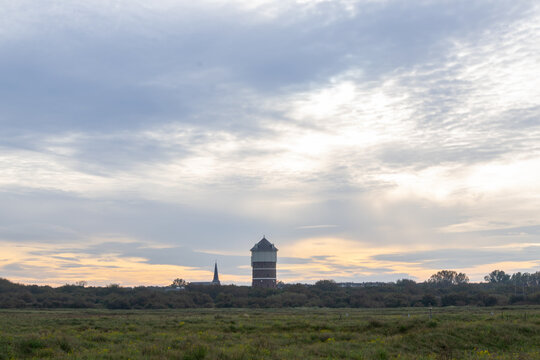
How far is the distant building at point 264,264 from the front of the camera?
452 feet

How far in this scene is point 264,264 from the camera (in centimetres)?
13875

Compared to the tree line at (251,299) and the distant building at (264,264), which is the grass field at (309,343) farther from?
the distant building at (264,264)

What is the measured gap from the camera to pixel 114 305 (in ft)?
352

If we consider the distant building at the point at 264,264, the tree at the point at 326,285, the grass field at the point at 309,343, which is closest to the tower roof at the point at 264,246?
the distant building at the point at 264,264

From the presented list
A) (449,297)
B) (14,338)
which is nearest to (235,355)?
(14,338)

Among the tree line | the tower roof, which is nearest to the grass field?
the tree line

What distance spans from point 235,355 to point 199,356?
1.62 m

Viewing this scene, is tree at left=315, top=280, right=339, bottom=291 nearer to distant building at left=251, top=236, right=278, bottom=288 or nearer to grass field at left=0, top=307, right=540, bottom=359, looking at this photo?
distant building at left=251, top=236, right=278, bottom=288

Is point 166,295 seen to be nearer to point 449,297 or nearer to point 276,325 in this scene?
point 449,297

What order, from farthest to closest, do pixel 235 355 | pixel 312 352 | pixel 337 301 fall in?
pixel 337 301 → pixel 312 352 → pixel 235 355

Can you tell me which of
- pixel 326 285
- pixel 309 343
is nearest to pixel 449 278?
pixel 326 285

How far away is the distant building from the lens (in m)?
138

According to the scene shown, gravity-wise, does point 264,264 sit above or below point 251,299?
above

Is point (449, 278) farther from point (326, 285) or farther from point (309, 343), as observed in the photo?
point (309, 343)
